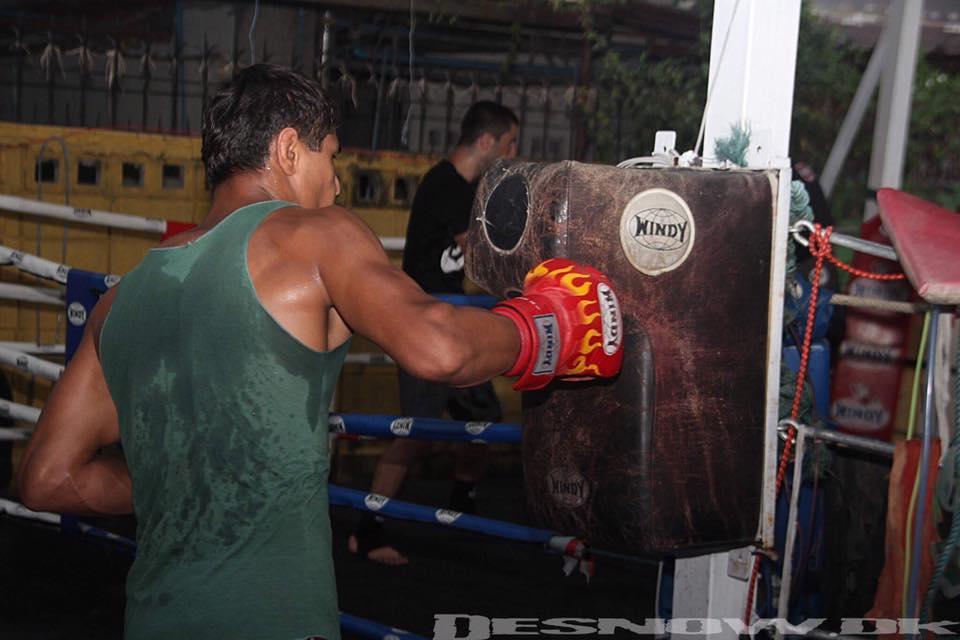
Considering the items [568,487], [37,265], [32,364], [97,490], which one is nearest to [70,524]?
[32,364]

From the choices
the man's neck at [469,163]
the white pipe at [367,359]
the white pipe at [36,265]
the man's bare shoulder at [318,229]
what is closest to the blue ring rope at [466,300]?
the man's neck at [469,163]

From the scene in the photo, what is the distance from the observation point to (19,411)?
16.0ft

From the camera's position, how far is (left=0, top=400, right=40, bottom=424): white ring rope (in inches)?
189

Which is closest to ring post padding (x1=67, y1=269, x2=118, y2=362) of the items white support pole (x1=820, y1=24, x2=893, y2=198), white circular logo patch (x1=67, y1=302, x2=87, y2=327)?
white circular logo patch (x1=67, y1=302, x2=87, y2=327)

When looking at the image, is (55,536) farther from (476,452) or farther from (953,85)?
(953,85)

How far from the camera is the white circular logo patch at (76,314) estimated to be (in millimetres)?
4445

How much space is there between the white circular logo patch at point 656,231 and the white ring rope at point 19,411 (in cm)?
324

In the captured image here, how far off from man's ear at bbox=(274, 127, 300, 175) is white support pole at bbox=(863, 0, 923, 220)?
458cm

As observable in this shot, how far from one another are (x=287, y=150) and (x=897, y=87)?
4769 millimetres

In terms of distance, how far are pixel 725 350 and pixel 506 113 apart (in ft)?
10.9

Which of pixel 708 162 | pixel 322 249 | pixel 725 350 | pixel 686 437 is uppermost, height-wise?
pixel 708 162

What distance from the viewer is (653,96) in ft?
35.8

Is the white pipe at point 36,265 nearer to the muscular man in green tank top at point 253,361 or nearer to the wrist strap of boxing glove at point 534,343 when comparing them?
the muscular man in green tank top at point 253,361

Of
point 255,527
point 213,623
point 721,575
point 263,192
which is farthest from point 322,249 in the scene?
point 721,575
